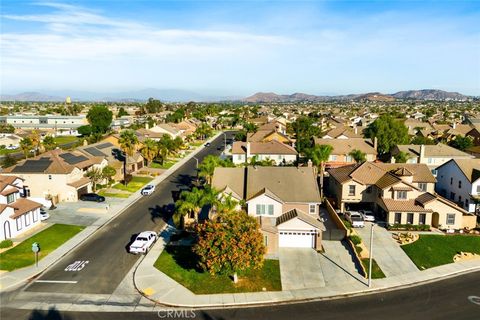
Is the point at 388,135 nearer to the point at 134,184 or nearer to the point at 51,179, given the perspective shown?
the point at 134,184

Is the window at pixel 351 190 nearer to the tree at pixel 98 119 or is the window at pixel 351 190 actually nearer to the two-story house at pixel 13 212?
the two-story house at pixel 13 212

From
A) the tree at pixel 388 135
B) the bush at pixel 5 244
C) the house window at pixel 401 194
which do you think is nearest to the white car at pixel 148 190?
the bush at pixel 5 244

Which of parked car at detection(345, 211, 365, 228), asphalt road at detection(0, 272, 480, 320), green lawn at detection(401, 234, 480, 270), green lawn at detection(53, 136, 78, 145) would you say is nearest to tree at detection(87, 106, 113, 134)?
green lawn at detection(53, 136, 78, 145)

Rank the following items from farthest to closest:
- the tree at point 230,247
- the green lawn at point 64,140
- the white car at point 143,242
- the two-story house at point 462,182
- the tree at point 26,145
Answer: the green lawn at point 64,140 → the tree at point 26,145 → the two-story house at point 462,182 → the white car at point 143,242 → the tree at point 230,247

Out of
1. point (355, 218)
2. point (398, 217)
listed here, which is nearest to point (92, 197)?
point (355, 218)

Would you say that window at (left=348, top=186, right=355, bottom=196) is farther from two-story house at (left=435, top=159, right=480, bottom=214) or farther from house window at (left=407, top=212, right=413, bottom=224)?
two-story house at (left=435, top=159, right=480, bottom=214)

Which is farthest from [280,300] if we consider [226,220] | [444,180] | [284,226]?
[444,180]

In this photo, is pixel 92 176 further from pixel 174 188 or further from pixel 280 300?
pixel 280 300
